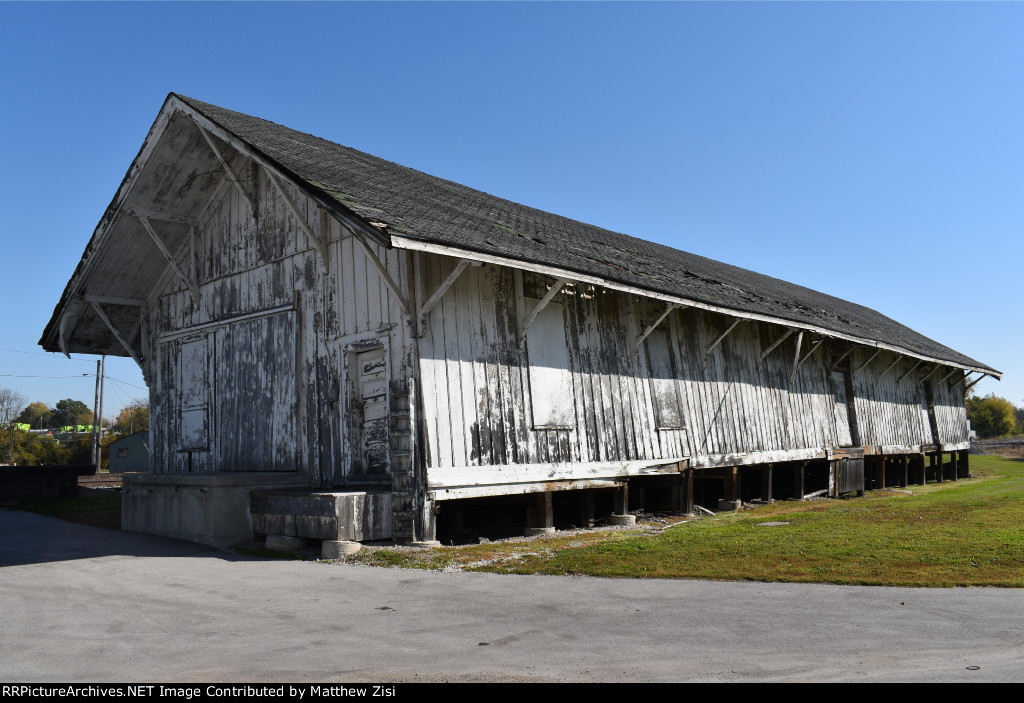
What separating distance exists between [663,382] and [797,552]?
6941mm

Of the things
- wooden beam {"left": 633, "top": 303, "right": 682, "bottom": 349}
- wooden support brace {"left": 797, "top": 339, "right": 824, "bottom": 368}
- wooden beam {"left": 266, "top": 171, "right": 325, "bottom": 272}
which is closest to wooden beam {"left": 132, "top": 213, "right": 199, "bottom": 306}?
wooden beam {"left": 266, "top": 171, "right": 325, "bottom": 272}

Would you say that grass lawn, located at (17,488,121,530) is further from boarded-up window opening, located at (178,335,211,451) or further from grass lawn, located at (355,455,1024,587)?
grass lawn, located at (355,455,1024,587)

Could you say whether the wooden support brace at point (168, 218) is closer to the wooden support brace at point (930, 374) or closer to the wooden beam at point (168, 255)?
the wooden beam at point (168, 255)

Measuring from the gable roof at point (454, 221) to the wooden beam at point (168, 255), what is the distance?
3.20 ft

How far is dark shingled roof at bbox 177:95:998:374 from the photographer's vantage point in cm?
1103

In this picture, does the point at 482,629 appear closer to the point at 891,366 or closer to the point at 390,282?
the point at 390,282

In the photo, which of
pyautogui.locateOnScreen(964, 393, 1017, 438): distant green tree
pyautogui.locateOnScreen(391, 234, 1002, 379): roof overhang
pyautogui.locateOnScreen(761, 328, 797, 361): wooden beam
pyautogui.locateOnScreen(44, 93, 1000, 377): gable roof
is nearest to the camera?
pyautogui.locateOnScreen(391, 234, 1002, 379): roof overhang

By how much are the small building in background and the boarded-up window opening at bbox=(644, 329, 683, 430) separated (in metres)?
49.4

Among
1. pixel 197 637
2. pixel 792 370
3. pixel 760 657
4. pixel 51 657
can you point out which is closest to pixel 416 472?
pixel 197 637

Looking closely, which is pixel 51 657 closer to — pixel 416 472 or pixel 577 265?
pixel 416 472

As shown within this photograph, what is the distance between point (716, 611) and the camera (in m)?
6.62

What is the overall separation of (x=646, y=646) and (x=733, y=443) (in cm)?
1336

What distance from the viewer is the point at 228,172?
45.1ft
